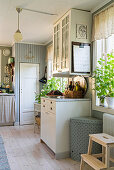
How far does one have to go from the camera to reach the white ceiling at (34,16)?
293 cm

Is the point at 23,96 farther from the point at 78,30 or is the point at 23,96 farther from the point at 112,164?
the point at 112,164

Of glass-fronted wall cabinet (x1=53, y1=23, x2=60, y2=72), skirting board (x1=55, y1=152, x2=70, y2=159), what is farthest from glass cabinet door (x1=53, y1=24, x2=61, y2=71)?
skirting board (x1=55, y1=152, x2=70, y2=159)

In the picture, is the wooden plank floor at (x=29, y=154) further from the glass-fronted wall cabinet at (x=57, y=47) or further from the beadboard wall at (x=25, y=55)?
the glass-fronted wall cabinet at (x=57, y=47)

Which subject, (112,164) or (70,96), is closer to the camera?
(112,164)

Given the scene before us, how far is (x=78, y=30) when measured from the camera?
10.2ft

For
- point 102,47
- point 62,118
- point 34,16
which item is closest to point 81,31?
point 102,47

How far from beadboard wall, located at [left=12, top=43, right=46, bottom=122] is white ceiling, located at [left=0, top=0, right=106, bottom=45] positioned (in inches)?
19.5

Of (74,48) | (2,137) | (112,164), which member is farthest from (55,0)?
(2,137)

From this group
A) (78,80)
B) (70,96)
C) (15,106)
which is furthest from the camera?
(15,106)

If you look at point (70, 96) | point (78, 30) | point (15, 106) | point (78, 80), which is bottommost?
point (15, 106)

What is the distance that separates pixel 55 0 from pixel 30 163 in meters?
2.63

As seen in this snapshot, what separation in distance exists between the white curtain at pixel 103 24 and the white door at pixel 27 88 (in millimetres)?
3009

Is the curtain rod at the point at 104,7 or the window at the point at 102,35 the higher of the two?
the curtain rod at the point at 104,7

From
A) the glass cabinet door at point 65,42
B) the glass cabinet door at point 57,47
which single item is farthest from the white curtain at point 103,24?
the glass cabinet door at point 57,47
